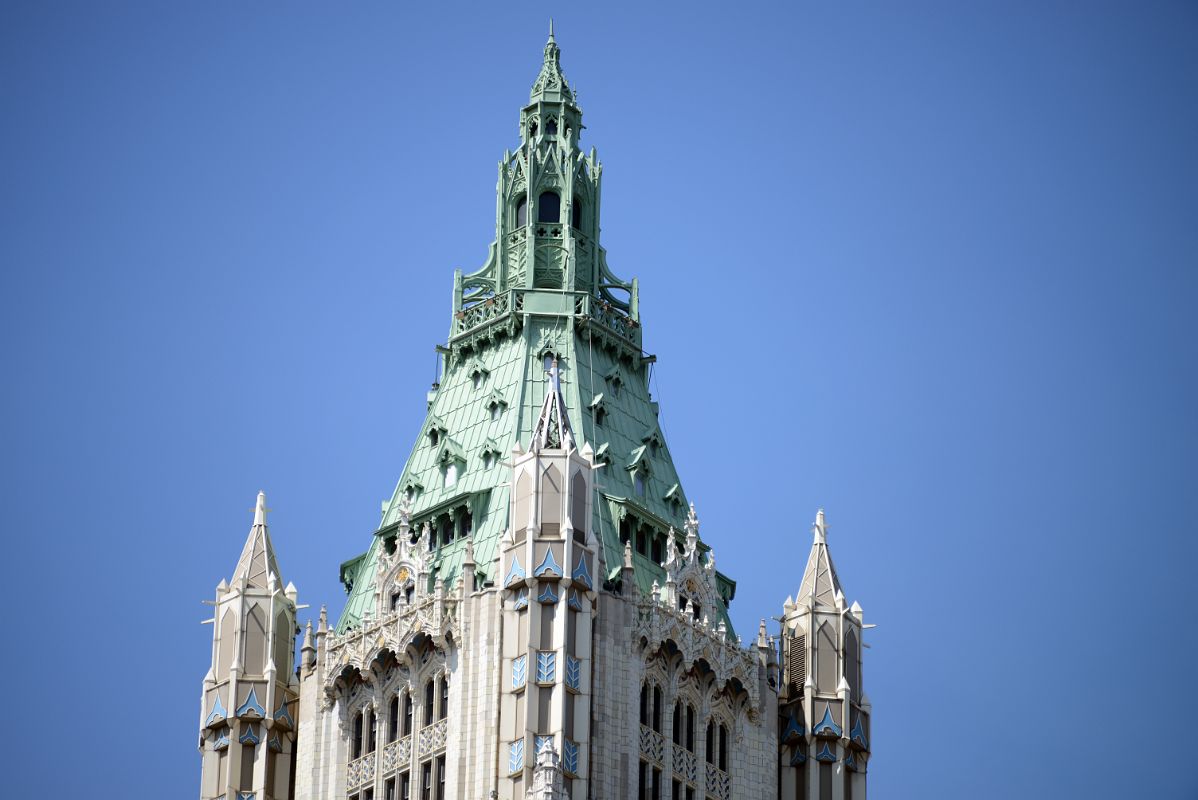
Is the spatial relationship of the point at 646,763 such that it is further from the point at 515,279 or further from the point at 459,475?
the point at 515,279

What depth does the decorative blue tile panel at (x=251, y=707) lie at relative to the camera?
110438 mm

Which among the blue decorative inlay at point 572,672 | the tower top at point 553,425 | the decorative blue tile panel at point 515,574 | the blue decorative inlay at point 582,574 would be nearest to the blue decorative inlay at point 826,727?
the blue decorative inlay at point 582,574

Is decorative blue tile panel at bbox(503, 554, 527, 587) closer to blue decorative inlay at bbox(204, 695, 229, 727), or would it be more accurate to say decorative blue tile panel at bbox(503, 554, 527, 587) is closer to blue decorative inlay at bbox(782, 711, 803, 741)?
blue decorative inlay at bbox(204, 695, 229, 727)

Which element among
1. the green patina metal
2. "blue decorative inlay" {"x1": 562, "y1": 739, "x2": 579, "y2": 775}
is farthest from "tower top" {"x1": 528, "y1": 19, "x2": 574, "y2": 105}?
"blue decorative inlay" {"x1": 562, "y1": 739, "x2": 579, "y2": 775}

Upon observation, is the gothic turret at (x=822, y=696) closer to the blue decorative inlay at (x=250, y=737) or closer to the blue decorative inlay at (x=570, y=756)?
the blue decorative inlay at (x=570, y=756)

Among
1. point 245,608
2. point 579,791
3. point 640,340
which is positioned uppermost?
point 640,340

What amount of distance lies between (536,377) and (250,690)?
1325 cm

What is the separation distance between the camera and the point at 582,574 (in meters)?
106

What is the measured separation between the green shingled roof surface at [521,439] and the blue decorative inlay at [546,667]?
4.56m

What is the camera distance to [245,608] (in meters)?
112

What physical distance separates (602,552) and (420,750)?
798 centimetres

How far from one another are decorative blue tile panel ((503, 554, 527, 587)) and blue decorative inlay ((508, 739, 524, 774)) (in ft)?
16.0

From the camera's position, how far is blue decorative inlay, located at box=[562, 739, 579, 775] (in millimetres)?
103312

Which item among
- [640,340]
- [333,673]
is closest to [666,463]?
[640,340]
